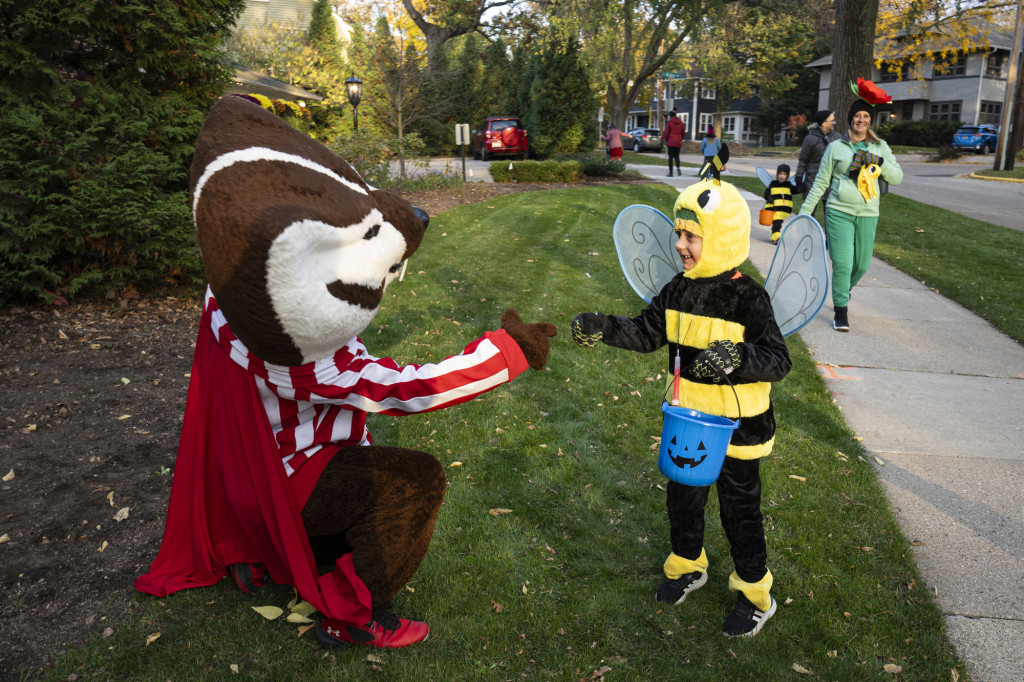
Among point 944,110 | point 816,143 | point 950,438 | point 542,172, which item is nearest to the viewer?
point 950,438

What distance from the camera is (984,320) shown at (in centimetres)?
809

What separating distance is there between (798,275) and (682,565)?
1.43 metres

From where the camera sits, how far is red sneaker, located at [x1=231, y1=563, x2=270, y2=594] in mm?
3242

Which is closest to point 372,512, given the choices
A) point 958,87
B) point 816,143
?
point 816,143

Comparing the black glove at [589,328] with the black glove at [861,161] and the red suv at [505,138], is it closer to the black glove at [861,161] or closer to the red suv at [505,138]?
the black glove at [861,161]

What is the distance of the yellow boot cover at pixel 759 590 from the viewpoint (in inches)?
123

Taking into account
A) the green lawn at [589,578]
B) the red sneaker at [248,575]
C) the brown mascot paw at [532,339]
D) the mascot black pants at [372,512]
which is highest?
the brown mascot paw at [532,339]

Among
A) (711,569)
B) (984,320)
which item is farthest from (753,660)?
(984,320)

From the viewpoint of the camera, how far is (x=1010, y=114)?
26781mm

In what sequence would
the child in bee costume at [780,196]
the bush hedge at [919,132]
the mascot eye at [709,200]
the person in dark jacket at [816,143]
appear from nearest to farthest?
the mascot eye at [709,200]
the person in dark jacket at [816,143]
the child in bee costume at [780,196]
the bush hedge at [919,132]

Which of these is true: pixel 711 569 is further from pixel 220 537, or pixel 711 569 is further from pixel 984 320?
pixel 984 320

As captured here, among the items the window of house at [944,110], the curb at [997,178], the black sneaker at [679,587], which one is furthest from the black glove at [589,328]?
the window of house at [944,110]

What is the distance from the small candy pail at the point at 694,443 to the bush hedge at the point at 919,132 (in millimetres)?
49156

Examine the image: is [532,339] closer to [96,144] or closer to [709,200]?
[709,200]
